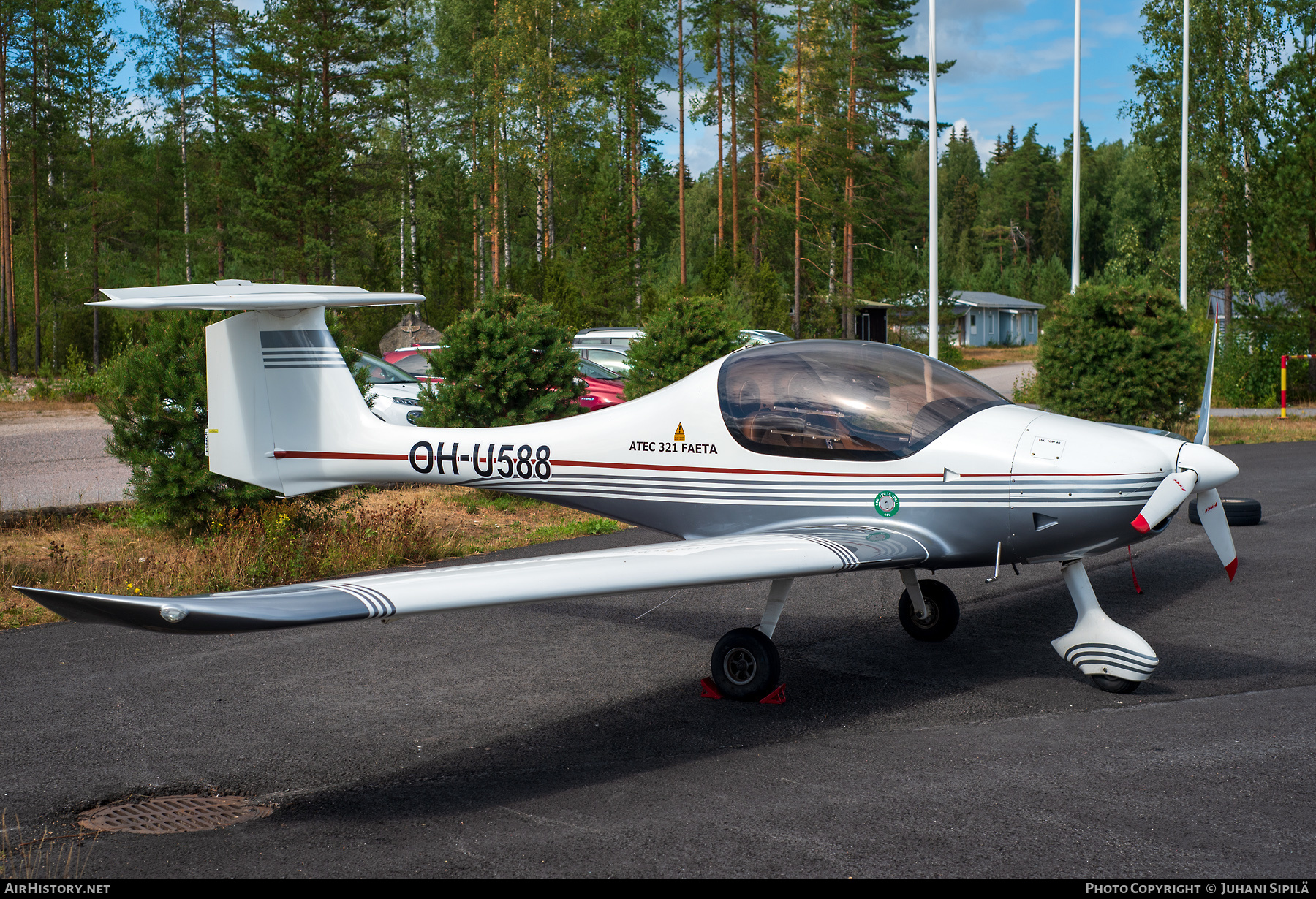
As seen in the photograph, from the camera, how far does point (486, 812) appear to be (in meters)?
4.21

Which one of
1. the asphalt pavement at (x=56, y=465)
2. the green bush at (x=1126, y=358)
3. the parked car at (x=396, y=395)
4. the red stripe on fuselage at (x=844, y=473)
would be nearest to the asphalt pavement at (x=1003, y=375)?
the green bush at (x=1126, y=358)

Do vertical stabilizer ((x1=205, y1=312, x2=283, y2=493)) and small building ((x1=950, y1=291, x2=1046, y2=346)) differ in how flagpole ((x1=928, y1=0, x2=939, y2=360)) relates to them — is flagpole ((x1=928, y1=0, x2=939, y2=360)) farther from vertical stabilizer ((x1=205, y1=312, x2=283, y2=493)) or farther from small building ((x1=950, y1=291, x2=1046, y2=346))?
small building ((x1=950, y1=291, x2=1046, y2=346))

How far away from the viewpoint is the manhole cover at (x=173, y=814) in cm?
406

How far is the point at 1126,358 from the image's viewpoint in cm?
A: 1731

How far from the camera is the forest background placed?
3300 cm

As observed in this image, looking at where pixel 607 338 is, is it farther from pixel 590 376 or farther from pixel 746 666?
pixel 746 666

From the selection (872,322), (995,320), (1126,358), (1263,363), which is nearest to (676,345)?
(872,322)

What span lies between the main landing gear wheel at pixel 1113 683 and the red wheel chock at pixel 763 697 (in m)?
1.79

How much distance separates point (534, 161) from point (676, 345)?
28538 mm

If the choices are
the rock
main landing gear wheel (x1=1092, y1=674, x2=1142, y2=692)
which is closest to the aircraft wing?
main landing gear wheel (x1=1092, y1=674, x2=1142, y2=692)

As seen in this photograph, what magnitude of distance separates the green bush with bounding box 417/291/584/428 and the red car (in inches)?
92.6

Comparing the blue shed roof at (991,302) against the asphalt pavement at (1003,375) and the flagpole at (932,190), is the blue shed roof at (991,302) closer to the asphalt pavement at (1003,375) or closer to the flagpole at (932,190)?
the asphalt pavement at (1003,375)

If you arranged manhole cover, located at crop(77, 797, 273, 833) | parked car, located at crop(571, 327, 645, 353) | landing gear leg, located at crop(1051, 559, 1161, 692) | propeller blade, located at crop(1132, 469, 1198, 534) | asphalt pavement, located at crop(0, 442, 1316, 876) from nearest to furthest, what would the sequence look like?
asphalt pavement, located at crop(0, 442, 1316, 876) < manhole cover, located at crop(77, 797, 273, 833) < propeller blade, located at crop(1132, 469, 1198, 534) < landing gear leg, located at crop(1051, 559, 1161, 692) < parked car, located at crop(571, 327, 645, 353)

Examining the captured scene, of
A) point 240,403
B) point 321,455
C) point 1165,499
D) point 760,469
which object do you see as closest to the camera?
point 1165,499
